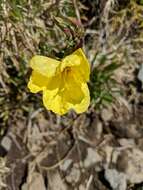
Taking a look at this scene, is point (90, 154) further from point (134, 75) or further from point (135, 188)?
point (134, 75)

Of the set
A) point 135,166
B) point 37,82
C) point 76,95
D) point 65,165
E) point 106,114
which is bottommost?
point 135,166

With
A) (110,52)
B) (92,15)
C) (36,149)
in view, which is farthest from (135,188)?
(92,15)

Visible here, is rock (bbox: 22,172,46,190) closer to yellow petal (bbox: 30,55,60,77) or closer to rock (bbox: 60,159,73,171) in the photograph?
rock (bbox: 60,159,73,171)

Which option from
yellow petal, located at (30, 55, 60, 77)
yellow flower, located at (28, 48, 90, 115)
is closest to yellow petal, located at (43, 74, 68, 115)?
yellow flower, located at (28, 48, 90, 115)

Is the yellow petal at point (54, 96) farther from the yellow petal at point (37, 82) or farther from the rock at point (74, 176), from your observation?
the rock at point (74, 176)

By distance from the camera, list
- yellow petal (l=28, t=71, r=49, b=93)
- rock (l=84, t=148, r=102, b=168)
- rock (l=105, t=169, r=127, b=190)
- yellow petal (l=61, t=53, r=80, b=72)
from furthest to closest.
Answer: rock (l=84, t=148, r=102, b=168) < rock (l=105, t=169, r=127, b=190) < yellow petal (l=28, t=71, r=49, b=93) < yellow petal (l=61, t=53, r=80, b=72)

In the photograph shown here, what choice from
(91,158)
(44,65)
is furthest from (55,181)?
(44,65)

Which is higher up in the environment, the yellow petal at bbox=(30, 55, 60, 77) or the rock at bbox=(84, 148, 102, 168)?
the yellow petal at bbox=(30, 55, 60, 77)

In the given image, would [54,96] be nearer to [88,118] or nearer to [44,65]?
[44,65]
